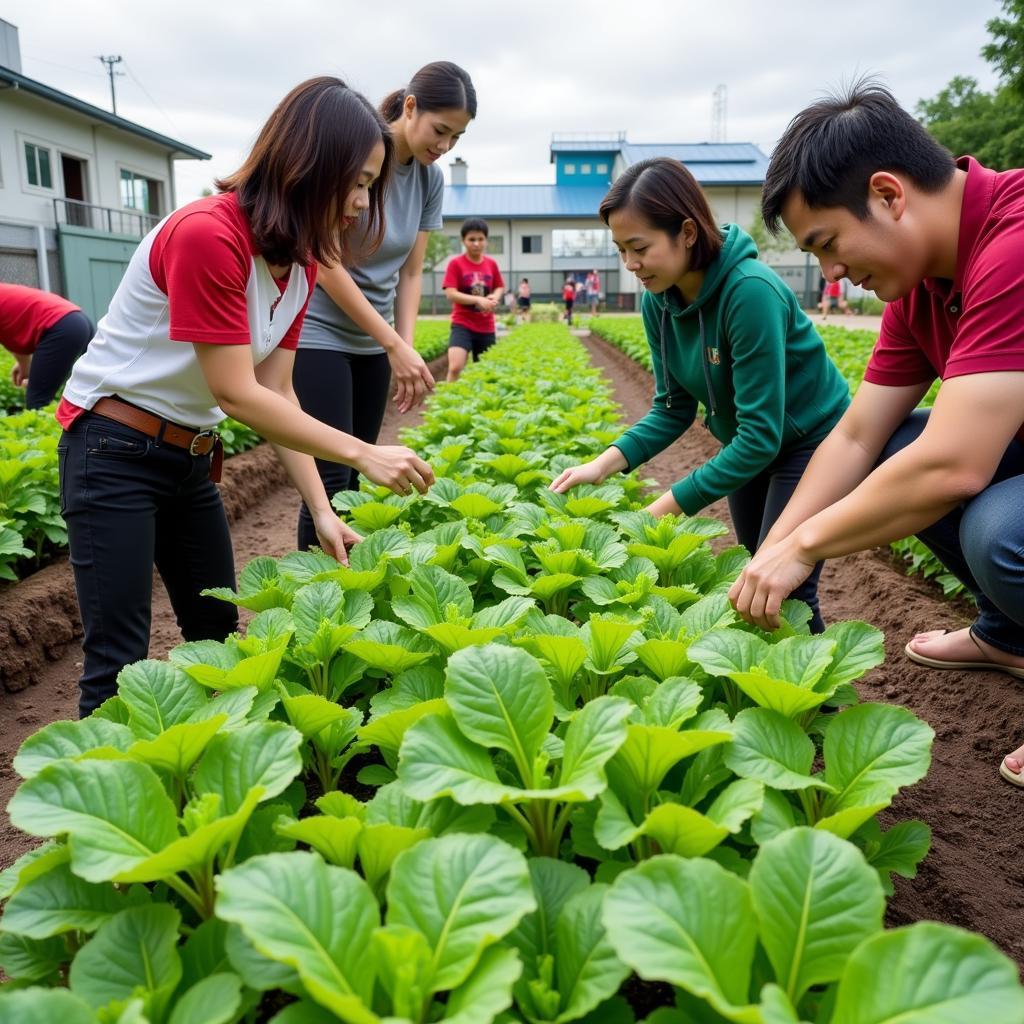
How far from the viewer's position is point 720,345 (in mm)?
2965

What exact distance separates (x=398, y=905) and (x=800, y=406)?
246cm

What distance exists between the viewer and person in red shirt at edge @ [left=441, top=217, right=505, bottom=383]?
32.1 ft

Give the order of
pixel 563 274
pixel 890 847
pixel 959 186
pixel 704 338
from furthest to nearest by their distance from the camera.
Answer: pixel 563 274 → pixel 704 338 → pixel 959 186 → pixel 890 847

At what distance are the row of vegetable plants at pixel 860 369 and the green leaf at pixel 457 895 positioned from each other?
334 cm

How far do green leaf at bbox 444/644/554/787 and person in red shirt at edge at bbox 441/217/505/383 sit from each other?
27.3ft

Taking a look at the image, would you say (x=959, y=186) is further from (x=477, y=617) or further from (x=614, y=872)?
(x=614, y=872)

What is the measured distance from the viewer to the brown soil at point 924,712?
201 cm

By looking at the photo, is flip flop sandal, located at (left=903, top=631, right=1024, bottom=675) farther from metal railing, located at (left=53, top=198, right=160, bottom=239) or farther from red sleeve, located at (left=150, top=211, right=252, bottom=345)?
metal railing, located at (left=53, top=198, right=160, bottom=239)

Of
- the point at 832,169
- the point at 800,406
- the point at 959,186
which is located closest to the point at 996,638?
the point at 800,406

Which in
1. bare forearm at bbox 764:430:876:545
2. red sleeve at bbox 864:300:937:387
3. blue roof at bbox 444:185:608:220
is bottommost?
bare forearm at bbox 764:430:876:545

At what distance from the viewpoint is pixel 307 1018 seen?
99 cm

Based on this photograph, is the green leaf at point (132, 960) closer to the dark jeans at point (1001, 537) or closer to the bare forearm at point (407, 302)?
the dark jeans at point (1001, 537)

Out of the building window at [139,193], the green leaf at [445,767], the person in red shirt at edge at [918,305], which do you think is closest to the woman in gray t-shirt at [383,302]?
the person in red shirt at edge at [918,305]

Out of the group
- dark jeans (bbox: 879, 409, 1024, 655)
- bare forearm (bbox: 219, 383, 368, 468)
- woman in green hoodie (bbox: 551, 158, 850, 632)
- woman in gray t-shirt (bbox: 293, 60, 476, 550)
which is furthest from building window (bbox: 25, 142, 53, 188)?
dark jeans (bbox: 879, 409, 1024, 655)
